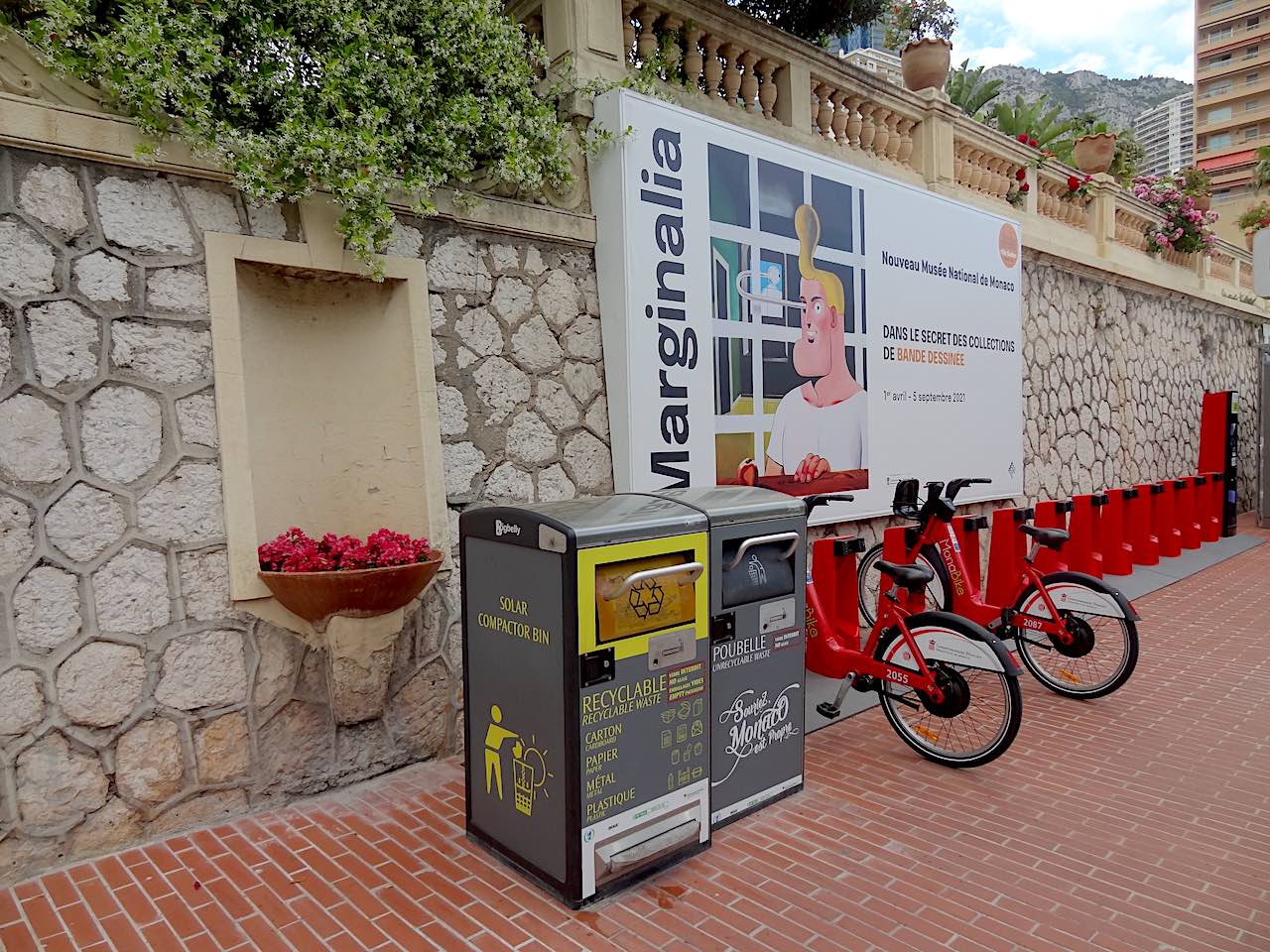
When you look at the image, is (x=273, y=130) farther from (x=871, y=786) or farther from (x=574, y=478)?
(x=871, y=786)

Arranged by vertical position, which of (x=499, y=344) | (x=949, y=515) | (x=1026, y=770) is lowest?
(x=1026, y=770)

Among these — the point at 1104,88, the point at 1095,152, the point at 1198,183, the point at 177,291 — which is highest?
the point at 1104,88

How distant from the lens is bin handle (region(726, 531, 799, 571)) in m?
3.60

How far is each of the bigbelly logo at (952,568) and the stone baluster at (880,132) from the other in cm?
411

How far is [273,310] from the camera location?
425cm

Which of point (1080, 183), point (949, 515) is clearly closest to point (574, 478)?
point (949, 515)

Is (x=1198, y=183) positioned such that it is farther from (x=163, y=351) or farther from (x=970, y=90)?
(x=163, y=351)

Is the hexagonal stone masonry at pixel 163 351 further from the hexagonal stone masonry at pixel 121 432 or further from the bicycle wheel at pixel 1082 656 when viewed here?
the bicycle wheel at pixel 1082 656

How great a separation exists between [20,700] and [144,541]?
73 cm

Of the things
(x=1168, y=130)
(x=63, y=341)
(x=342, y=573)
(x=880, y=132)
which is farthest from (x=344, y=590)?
(x=1168, y=130)

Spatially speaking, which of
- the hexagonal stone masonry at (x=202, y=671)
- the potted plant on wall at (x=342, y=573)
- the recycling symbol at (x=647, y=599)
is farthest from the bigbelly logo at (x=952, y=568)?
the hexagonal stone masonry at (x=202, y=671)

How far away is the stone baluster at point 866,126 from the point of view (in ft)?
24.7

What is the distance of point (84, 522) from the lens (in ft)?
11.2

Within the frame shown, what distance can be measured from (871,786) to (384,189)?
3685 mm
